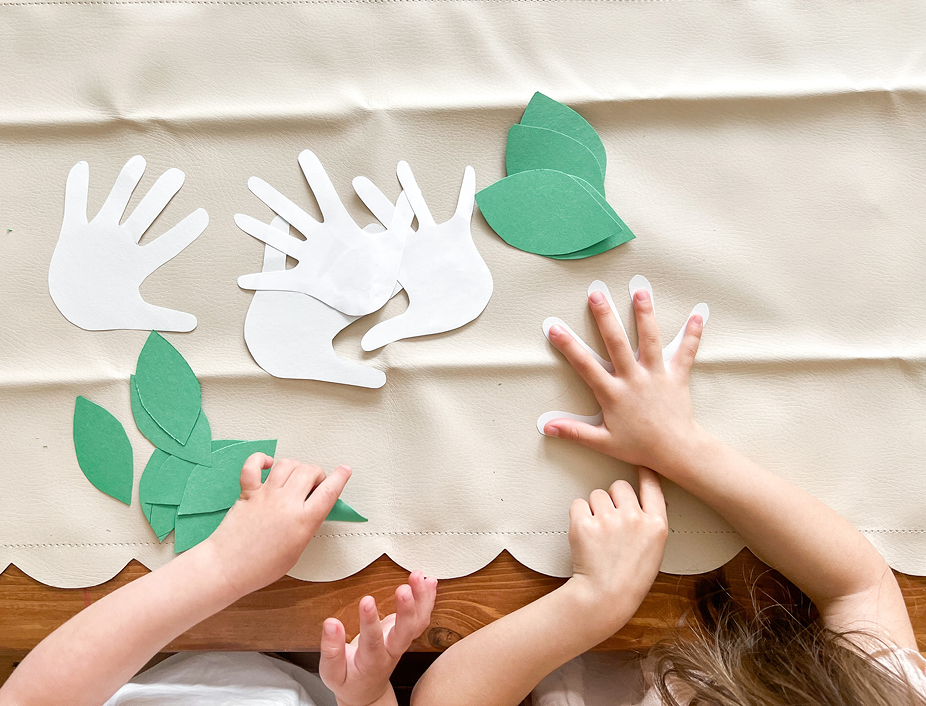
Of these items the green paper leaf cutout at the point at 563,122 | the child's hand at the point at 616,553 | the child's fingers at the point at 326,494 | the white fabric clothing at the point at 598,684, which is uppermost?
the green paper leaf cutout at the point at 563,122

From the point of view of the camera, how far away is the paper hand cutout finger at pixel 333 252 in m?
0.59

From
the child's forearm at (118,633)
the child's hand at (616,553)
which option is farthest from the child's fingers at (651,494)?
the child's forearm at (118,633)

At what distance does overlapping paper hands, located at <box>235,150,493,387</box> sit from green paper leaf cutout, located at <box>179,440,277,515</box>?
9 centimetres

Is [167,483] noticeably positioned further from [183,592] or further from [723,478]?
[723,478]

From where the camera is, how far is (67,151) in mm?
600

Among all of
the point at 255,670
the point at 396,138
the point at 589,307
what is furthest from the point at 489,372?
the point at 255,670

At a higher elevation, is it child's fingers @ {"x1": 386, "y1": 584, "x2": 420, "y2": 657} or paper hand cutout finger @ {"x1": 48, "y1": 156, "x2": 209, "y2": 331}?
paper hand cutout finger @ {"x1": 48, "y1": 156, "x2": 209, "y2": 331}

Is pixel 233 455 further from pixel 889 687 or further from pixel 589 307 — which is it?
pixel 889 687

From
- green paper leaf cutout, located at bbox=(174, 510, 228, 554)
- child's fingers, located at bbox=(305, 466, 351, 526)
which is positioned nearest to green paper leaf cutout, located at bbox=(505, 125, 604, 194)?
child's fingers, located at bbox=(305, 466, 351, 526)

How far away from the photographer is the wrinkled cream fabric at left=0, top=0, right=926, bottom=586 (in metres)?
0.59

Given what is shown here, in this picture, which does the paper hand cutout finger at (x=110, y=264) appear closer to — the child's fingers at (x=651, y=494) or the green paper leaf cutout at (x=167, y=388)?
the green paper leaf cutout at (x=167, y=388)

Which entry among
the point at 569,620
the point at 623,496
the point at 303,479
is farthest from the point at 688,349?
the point at 303,479

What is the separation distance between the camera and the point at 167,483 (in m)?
0.58

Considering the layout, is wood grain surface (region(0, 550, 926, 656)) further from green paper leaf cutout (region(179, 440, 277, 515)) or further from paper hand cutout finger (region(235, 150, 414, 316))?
paper hand cutout finger (region(235, 150, 414, 316))
